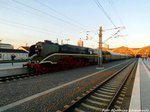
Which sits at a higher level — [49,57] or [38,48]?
[38,48]

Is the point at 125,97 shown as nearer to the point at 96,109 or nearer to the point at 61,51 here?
the point at 96,109

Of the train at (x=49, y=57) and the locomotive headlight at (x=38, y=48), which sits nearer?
the train at (x=49, y=57)

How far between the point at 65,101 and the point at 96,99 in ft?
4.96

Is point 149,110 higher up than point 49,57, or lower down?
lower down

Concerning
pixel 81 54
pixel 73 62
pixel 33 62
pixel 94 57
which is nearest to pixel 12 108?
pixel 33 62

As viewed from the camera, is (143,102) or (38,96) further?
(38,96)

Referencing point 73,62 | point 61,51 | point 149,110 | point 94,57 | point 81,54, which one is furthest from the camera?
point 94,57

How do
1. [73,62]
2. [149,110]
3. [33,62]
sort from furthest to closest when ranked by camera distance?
[73,62]
[33,62]
[149,110]

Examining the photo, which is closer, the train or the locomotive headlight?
the train

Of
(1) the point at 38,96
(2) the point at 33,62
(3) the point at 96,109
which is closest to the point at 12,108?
(1) the point at 38,96

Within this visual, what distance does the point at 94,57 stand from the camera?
36.3 metres

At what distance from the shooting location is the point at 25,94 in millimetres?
9305

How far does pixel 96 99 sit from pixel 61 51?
14098mm

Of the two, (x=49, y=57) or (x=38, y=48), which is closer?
(x=38, y=48)
